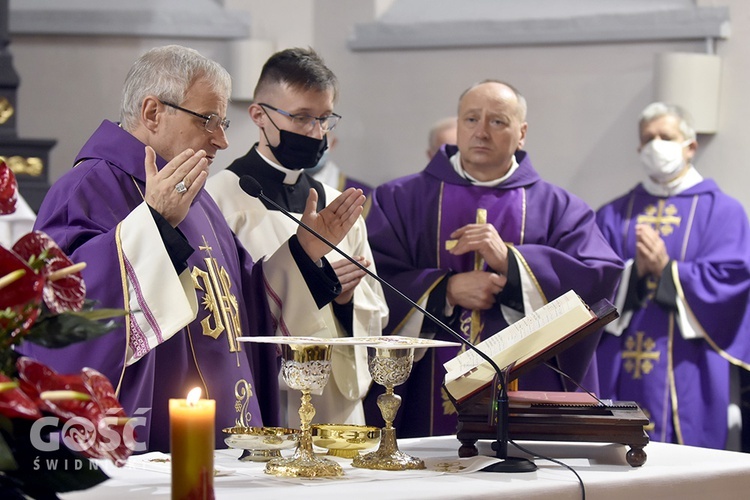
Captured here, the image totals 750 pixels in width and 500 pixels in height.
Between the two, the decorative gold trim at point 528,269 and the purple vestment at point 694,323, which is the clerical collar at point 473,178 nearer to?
A: the decorative gold trim at point 528,269

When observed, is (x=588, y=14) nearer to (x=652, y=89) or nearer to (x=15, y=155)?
(x=652, y=89)

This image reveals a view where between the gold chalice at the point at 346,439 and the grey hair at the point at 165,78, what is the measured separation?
3.76 feet

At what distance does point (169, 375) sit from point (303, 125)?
1.44 metres

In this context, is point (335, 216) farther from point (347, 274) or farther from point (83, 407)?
point (83, 407)

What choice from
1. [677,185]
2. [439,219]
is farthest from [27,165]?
[677,185]

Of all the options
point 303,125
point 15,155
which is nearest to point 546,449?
point 303,125

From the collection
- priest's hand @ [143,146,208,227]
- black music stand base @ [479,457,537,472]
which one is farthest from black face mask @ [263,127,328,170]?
black music stand base @ [479,457,537,472]

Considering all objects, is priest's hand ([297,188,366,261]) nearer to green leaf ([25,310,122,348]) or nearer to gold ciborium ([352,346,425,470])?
gold ciborium ([352,346,425,470])

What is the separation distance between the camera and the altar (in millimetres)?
2404

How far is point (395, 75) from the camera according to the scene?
9.10 meters

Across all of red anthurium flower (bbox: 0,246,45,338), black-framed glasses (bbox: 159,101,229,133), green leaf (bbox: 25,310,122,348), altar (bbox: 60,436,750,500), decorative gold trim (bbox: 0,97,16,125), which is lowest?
altar (bbox: 60,436,750,500)

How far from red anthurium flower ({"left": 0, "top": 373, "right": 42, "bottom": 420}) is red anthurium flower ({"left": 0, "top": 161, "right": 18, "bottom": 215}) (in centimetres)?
32

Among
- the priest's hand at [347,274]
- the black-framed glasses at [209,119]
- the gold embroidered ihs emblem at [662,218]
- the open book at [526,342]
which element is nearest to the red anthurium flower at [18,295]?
the open book at [526,342]

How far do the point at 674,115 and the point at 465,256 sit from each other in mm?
2465
